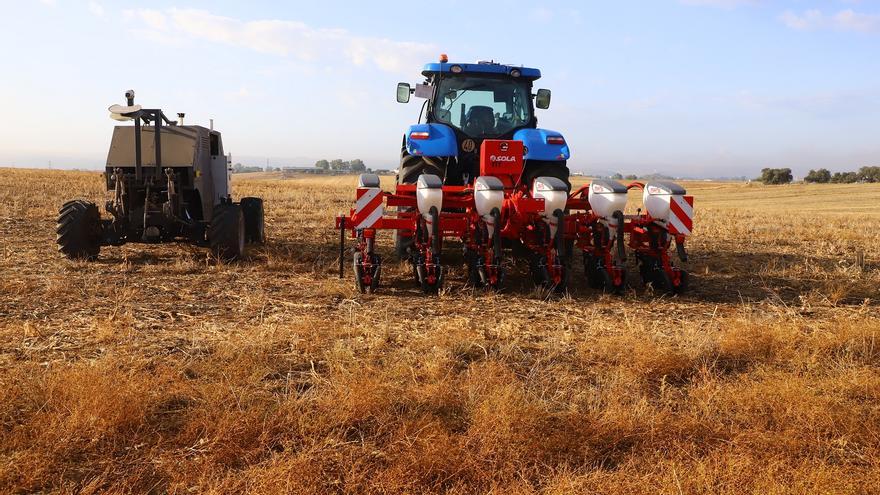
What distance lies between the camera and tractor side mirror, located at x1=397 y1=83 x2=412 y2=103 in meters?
8.04

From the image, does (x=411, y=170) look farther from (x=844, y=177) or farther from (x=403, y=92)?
(x=844, y=177)

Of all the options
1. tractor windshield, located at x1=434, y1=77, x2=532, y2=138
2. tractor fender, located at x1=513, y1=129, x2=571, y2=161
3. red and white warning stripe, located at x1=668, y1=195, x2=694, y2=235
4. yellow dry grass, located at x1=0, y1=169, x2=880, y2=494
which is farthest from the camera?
tractor windshield, located at x1=434, y1=77, x2=532, y2=138

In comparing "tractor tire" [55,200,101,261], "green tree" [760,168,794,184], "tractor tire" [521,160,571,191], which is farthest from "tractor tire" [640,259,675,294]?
"green tree" [760,168,794,184]

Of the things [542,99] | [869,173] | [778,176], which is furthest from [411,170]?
[869,173]

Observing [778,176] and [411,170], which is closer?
[411,170]

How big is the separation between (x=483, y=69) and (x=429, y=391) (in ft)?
18.1

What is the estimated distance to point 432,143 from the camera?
7164 millimetres

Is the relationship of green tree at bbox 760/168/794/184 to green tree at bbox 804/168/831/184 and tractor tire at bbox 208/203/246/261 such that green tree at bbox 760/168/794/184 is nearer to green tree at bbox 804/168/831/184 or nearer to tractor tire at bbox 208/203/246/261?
green tree at bbox 804/168/831/184

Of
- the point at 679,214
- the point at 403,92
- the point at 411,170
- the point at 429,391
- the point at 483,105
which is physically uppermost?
the point at 403,92

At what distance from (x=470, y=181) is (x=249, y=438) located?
17.3ft

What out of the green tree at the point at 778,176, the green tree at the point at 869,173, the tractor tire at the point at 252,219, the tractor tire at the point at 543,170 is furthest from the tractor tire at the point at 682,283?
the green tree at the point at 869,173

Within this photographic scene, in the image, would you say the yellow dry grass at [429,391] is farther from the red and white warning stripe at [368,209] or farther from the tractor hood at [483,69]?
the tractor hood at [483,69]

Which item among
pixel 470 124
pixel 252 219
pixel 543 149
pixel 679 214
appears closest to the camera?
pixel 679 214

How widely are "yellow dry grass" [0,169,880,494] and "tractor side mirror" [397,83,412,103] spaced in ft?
9.58
